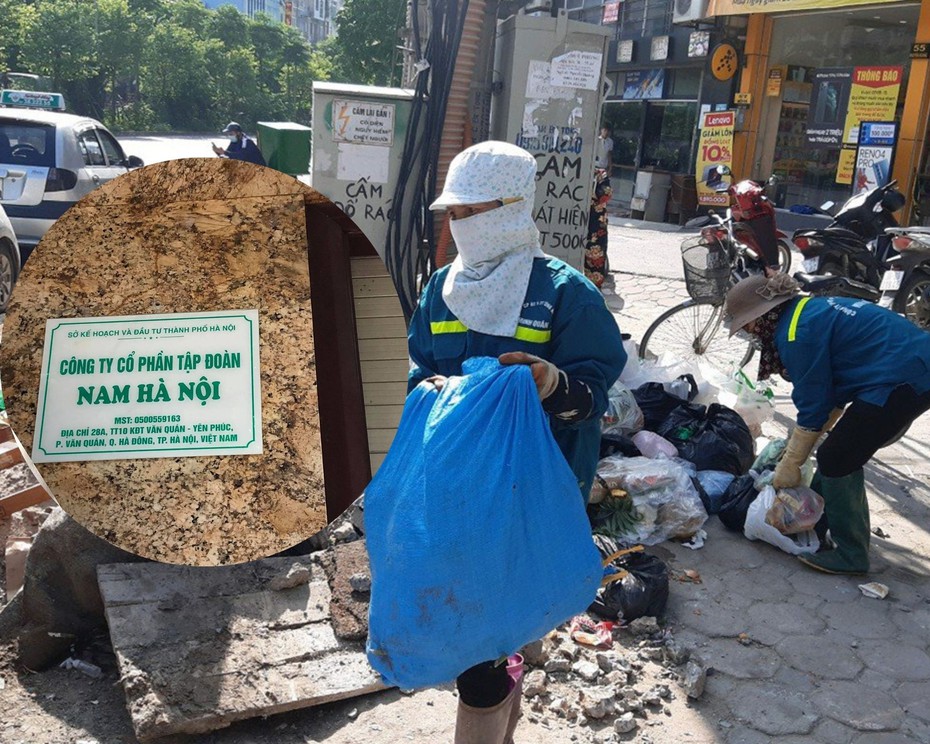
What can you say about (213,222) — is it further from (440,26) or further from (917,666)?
(440,26)

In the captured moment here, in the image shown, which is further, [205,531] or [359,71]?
[359,71]

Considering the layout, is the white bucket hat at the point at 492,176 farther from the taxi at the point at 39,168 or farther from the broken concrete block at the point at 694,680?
the taxi at the point at 39,168

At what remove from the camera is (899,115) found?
13.3m

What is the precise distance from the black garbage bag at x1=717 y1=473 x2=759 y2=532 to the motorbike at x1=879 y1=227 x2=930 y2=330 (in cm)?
351

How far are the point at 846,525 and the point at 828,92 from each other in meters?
12.2

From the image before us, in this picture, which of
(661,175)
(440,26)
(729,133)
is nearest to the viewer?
(440,26)

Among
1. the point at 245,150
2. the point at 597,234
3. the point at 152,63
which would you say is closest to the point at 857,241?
the point at 597,234

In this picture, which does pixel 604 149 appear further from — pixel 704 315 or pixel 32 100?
pixel 32 100

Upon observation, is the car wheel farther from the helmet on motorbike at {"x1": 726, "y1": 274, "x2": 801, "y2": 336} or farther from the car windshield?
the helmet on motorbike at {"x1": 726, "y1": 274, "x2": 801, "y2": 336}

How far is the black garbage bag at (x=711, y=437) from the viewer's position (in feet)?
15.1

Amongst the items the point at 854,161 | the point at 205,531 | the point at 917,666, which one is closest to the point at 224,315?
the point at 205,531

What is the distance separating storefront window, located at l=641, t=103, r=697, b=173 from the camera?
59.6ft

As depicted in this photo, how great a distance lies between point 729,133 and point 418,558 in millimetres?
15933

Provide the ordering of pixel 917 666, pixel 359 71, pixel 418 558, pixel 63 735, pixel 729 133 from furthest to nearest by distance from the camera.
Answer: pixel 359 71 < pixel 729 133 < pixel 917 666 < pixel 63 735 < pixel 418 558
